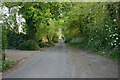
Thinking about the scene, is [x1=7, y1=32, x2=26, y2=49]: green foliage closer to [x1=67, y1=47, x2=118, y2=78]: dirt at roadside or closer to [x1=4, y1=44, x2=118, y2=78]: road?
[x1=4, y1=44, x2=118, y2=78]: road

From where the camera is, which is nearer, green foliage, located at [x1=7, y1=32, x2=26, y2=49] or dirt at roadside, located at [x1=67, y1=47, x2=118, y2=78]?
dirt at roadside, located at [x1=67, y1=47, x2=118, y2=78]

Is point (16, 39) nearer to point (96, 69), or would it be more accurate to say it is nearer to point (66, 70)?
point (66, 70)

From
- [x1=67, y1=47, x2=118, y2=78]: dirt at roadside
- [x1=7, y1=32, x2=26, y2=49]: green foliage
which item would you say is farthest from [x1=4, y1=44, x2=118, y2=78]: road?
[x1=7, y1=32, x2=26, y2=49]: green foliage

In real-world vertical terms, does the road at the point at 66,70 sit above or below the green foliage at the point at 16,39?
below

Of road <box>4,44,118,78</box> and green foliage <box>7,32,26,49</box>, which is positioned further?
green foliage <box>7,32,26,49</box>

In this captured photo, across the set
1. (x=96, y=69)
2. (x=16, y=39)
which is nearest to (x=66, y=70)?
(x=96, y=69)

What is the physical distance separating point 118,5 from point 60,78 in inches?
289

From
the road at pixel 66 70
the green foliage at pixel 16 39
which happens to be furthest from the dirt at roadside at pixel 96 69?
the green foliage at pixel 16 39

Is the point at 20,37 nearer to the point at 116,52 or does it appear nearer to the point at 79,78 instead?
the point at 116,52

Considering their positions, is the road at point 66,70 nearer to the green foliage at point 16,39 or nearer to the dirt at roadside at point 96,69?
the dirt at roadside at point 96,69

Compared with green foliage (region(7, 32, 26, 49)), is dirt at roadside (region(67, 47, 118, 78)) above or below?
below

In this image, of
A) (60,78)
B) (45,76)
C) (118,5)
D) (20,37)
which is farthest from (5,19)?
(20,37)

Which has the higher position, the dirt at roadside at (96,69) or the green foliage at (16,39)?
the green foliage at (16,39)

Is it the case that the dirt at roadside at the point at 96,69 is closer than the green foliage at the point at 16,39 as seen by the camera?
Yes
